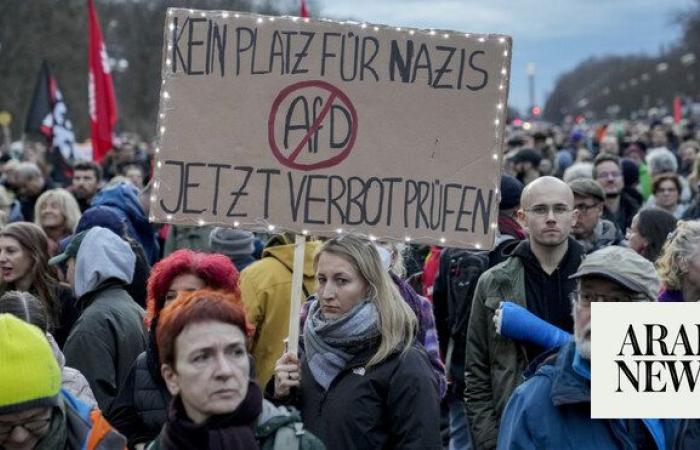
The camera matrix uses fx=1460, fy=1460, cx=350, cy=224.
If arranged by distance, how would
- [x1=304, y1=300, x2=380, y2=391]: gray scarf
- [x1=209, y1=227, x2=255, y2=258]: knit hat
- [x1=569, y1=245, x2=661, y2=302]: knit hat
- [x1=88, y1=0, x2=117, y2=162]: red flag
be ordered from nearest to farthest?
[x1=569, y1=245, x2=661, y2=302]: knit hat
[x1=304, y1=300, x2=380, y2=391]: gray scarf
[x1=209, y1=227, x2=255, y2=258]: knit hat
[x1=88, y1=0, x2=117, y2=162]: red flag

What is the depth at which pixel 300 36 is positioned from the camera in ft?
16.9

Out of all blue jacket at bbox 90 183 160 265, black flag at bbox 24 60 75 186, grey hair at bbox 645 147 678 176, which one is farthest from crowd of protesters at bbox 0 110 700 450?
black flag at bbox 24 60 75 186

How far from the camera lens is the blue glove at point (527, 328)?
6.09m

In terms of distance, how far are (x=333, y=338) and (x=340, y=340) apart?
0.03 m

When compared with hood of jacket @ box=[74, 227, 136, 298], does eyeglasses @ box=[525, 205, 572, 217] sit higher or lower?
higher

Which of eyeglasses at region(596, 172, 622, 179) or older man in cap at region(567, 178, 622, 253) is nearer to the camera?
older man in cap at region(567, 178, 622, 253)

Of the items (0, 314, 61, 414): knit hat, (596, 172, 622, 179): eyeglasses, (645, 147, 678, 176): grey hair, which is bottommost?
(0, 314, 61, 414): knit hat

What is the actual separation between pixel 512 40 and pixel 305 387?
1423mm

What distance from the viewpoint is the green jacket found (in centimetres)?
630

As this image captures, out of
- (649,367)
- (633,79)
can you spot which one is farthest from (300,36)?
(633,79)

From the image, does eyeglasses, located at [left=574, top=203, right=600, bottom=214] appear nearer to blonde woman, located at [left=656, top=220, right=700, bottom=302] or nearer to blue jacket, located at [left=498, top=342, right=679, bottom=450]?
blonde woman, located at [left=656, top=220, right=700, bottom=302]

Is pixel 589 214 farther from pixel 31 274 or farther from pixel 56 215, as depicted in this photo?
pixel 56 215

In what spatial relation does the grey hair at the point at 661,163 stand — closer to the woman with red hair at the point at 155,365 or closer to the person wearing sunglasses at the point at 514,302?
the person wearing sunglasses at the point at 514,302

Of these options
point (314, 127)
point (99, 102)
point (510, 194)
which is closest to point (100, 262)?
point (314, 127)
